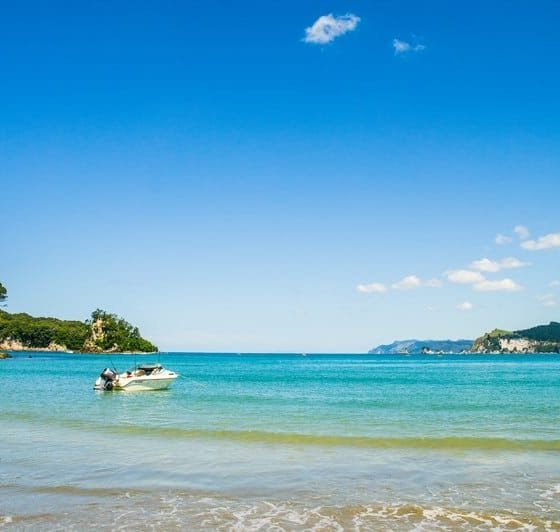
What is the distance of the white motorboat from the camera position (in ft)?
148

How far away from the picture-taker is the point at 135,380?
45.8 metres

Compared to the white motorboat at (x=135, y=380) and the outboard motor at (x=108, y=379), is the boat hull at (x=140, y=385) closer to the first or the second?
the white motorboat at (x=135, y=380)

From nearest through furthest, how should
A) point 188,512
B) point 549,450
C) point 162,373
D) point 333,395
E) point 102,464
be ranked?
point 188,512
point 102,464
point 549,450
point 333,395
point 162,373

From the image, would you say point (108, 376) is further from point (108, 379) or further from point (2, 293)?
point (2, 293)

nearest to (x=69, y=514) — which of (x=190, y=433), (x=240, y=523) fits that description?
(x=240, y=523)

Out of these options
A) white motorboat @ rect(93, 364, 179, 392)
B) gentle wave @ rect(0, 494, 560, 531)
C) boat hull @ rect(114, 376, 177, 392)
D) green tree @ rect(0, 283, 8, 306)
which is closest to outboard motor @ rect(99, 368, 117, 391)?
white motorboat @ rect(93, 364, 179, 392)

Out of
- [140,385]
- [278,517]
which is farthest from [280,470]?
[140,385]

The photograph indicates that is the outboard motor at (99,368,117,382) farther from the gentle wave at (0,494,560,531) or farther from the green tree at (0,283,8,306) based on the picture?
the green tree at (0,283,8,306)

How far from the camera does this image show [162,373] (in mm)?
47656

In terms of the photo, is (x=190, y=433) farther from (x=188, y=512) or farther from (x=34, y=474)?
(x=188, y=512)

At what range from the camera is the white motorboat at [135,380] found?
1779 inches

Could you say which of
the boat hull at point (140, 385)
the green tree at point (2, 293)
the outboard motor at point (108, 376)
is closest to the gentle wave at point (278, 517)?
the boat hull at point (140, 385)

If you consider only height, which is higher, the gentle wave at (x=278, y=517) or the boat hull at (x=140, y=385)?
the gentle wave at (x=278, y=517)

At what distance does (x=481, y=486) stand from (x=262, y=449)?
7.69m
